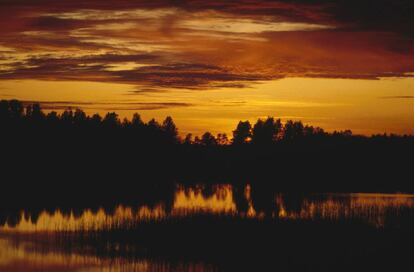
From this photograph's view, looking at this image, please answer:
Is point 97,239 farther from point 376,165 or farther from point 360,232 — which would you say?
point 376,165

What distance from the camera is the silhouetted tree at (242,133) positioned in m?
121

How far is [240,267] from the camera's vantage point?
67.5 ft

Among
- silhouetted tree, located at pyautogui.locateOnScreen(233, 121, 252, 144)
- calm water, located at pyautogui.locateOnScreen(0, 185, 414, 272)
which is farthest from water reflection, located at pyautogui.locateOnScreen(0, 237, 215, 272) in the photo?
silhouetted tree, located at pyautogui.locateOnScreen(233, 121, 252, 144)

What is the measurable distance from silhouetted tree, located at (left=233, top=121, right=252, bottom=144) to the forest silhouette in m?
0.17

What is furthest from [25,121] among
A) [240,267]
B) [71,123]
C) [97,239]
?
[240,267]

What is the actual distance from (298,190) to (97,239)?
31638 mm

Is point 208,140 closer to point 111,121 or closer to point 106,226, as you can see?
point 111,121

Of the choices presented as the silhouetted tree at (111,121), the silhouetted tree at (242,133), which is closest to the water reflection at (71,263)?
the silhouetted tree at (111,121)

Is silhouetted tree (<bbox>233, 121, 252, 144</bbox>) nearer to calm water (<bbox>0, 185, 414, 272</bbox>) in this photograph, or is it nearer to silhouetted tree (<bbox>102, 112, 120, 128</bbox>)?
silhouetted tree (<bbox>102, 112, 120, 128</bbox>)

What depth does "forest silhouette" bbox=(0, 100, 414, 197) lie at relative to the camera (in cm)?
6469

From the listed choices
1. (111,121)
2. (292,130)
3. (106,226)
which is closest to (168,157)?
(111,121)

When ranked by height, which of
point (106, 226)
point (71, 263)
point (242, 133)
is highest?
point (242, 133)

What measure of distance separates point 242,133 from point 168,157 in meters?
20.8

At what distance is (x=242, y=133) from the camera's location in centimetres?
12200
